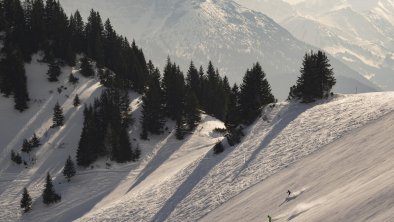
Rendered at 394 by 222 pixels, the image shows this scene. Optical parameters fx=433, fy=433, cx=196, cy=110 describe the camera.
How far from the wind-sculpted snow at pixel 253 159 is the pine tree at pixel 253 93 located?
611cm

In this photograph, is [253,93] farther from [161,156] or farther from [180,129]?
[180,129]

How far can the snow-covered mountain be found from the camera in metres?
21.2

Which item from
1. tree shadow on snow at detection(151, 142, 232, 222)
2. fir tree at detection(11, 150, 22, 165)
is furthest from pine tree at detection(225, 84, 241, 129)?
fir tree at detection(11, 150, 22, 165)

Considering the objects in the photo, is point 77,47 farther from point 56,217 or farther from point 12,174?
point 56,217

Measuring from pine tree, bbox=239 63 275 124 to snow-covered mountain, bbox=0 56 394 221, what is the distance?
10.6 ft

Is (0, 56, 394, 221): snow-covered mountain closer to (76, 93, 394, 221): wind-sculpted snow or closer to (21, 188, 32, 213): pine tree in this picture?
(76, 93, 394, 221): wind-sculpted snow

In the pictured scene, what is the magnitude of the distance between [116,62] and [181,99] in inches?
1062

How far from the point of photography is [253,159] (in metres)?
36.2

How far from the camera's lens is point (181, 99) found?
78.1 meters

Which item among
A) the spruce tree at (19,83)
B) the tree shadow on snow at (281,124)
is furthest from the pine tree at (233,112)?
the spruce tree at (19,83)

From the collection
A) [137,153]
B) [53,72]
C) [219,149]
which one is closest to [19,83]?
[53,72]

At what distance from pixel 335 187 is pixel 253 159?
15.7 m

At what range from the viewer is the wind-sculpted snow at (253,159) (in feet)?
105

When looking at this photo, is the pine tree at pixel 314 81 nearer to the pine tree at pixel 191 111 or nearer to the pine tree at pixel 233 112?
the pine tree at pixel 233 112
